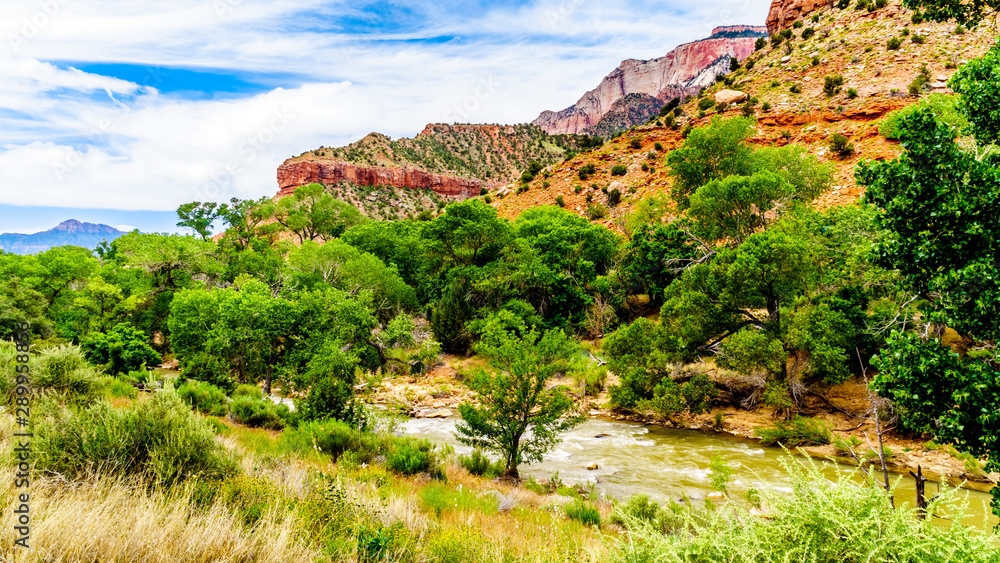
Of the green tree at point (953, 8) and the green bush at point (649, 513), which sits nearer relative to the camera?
the green bush at point (649, 513)

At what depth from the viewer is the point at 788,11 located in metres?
44.3

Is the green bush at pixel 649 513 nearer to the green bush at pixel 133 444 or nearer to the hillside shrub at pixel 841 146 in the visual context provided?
the green bush at pixel 133 444

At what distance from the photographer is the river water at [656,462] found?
10.7m

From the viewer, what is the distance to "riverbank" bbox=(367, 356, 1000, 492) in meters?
11.2

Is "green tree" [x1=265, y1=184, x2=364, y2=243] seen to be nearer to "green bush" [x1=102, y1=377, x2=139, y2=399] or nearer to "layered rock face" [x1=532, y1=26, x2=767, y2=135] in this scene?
"green bush" [x1=102, y1=377, x2=139, y2=399]

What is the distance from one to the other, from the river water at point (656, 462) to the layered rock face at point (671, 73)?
450ft

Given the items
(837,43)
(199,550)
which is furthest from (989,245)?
(837,43)

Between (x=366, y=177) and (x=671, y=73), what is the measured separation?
150 metres

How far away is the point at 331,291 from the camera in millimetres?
17094

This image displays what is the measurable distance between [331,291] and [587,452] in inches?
435

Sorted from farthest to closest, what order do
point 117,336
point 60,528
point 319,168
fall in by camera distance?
point 319,168 < point 117,336 < point 60,528

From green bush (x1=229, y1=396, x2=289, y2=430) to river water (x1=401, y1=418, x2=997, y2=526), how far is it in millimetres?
3385

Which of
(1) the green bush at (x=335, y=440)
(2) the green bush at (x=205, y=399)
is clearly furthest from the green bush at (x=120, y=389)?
(1) the green bush at (x=335, y=440)

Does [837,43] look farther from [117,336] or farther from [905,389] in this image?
[117,336]
